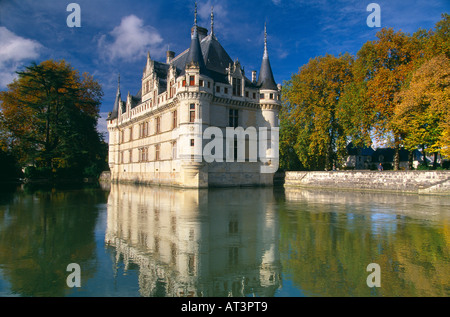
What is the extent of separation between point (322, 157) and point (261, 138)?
10336 millimetres

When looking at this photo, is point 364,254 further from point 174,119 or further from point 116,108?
point 116,108

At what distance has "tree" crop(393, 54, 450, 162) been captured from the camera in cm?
2203

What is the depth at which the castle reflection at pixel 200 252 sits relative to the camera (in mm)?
4656

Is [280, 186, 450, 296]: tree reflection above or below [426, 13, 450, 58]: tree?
below

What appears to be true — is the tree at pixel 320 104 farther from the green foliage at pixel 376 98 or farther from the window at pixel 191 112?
the window at pixel 191 112

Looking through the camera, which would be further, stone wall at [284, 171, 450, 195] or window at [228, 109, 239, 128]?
window at [228, 109, 239, 128]

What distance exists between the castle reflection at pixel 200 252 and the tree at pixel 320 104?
77.5ft

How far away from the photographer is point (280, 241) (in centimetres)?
740

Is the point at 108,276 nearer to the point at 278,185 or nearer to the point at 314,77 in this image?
the point at 278,185

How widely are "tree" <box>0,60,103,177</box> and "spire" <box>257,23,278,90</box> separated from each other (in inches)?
878

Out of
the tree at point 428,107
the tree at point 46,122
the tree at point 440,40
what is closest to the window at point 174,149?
the tree at point 46,122

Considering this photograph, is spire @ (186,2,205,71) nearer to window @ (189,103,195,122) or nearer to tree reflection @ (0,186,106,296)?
window @ (189,103,195,122)

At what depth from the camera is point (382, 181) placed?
24656mm

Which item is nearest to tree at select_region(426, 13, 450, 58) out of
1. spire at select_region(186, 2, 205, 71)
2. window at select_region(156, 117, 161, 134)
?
spire at select_region(186, 2, 205, 71)
